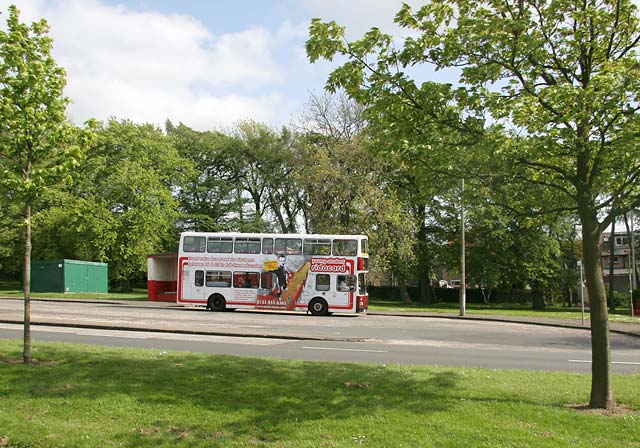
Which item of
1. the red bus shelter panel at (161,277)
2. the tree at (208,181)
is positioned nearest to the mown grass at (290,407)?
the red bus shelter panel at (161,277)

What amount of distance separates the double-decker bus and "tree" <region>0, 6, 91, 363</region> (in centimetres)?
2060

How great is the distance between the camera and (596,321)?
24.8ft

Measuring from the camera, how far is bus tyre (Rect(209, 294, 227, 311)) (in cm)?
3094

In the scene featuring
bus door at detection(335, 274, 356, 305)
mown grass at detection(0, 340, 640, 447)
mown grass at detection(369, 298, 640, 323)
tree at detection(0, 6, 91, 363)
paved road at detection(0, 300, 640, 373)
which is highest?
tree at detection(0, 6, 91, 363)

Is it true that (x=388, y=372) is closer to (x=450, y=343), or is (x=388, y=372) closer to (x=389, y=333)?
(x=450, y=343)

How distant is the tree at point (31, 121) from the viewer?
910cm

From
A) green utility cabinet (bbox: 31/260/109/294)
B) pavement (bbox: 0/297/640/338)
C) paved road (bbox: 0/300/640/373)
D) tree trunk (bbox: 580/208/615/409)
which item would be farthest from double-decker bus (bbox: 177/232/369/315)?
tree trunk (bbox: 580/208/615/409)

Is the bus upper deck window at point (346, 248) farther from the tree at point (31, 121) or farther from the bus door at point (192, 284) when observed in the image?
the tree at point (31, 121)

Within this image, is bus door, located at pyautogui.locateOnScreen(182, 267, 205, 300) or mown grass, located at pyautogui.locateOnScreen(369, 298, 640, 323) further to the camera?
mown grass, located at pyautogui.locateOnScreen(369, 298, 640, 323)

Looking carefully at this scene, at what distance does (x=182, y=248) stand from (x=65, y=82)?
2216 cm

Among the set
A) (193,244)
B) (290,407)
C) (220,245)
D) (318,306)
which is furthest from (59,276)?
(290,407)

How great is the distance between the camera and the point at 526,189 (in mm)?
8906

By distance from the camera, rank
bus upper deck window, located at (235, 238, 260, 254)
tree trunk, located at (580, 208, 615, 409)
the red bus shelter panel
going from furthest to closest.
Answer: the red bus shelter panel < bus upper deck window, located at (235, 238, 260, 254) < tree trunk, located at (580, 208, 615, 409)

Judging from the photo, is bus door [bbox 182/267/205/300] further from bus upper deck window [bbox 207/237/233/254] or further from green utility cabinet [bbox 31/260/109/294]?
green utility cabinet [bbox 31/260/109/294]
